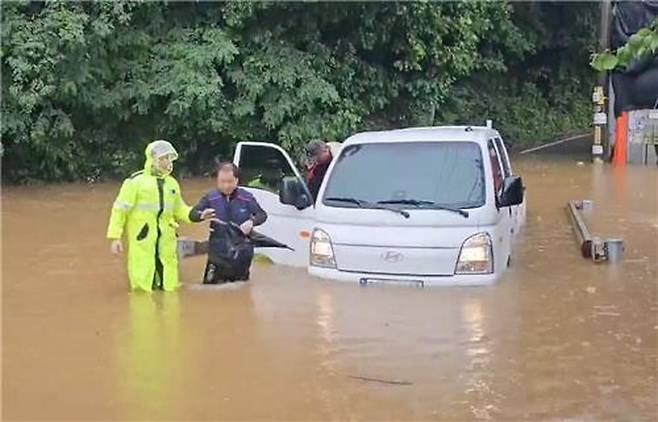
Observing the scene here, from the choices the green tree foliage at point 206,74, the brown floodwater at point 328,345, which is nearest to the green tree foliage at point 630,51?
the brown floodwater at point 328,345

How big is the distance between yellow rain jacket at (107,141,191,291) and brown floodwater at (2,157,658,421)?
252mm

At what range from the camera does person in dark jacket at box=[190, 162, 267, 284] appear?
916 cm

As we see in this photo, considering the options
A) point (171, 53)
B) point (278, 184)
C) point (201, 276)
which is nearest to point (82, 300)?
point (201, 276)

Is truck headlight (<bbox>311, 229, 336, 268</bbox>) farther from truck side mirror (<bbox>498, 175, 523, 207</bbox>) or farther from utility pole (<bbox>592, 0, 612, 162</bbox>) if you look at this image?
utility pole (<bbox>592, 0, 612, 162</bbox>)

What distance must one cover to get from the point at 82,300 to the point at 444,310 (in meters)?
3.21

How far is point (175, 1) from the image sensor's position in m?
20.0

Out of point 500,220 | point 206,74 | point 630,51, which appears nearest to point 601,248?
point 500,220

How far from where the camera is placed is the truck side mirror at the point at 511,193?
878 centimetres

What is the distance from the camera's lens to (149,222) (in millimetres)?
8938

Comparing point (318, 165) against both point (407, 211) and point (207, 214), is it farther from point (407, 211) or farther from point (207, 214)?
point (407, 211)

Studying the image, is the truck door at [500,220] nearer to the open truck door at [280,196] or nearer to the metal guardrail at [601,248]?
the metal guardrail at [601,248]

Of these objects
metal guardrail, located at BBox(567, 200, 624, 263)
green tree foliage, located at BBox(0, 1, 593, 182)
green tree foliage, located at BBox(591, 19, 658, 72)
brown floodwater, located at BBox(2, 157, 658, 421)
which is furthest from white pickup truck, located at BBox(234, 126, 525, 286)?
green tree foliage, located at BBox(0, 1, 593, 182)

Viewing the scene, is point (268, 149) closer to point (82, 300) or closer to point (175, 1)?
point (82, 300)

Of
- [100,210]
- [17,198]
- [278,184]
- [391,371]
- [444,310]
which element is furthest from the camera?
[17,198]
